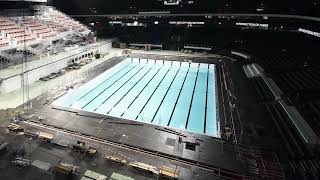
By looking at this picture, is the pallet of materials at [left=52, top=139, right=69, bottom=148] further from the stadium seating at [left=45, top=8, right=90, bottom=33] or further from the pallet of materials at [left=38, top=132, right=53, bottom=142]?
the stadium seating at [left=45, top=8, right=90, bottom=33]

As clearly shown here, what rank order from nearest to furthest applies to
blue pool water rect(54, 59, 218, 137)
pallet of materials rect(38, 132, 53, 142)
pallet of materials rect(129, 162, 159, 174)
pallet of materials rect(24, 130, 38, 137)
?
pallet of materials rect(129, 162, 159, 174), pallet of materials rect(38, 132, 53, 142), pallet of materials rect(24, 130, 38, 137), blue pool water rect(54, 59, 218, 137)

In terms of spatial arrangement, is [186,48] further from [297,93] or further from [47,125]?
[47,125]

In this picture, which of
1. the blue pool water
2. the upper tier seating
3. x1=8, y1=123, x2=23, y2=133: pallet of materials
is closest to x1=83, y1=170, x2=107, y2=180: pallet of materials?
x1=8, y1=123, x2=23, y2=133: pallet of materials

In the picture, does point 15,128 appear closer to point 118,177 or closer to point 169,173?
point 118,177

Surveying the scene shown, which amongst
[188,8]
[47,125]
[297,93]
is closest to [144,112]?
[47,125]

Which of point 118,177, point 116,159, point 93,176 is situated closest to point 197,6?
point 116,159

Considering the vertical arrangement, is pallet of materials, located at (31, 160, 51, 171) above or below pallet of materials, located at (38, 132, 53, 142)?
below
